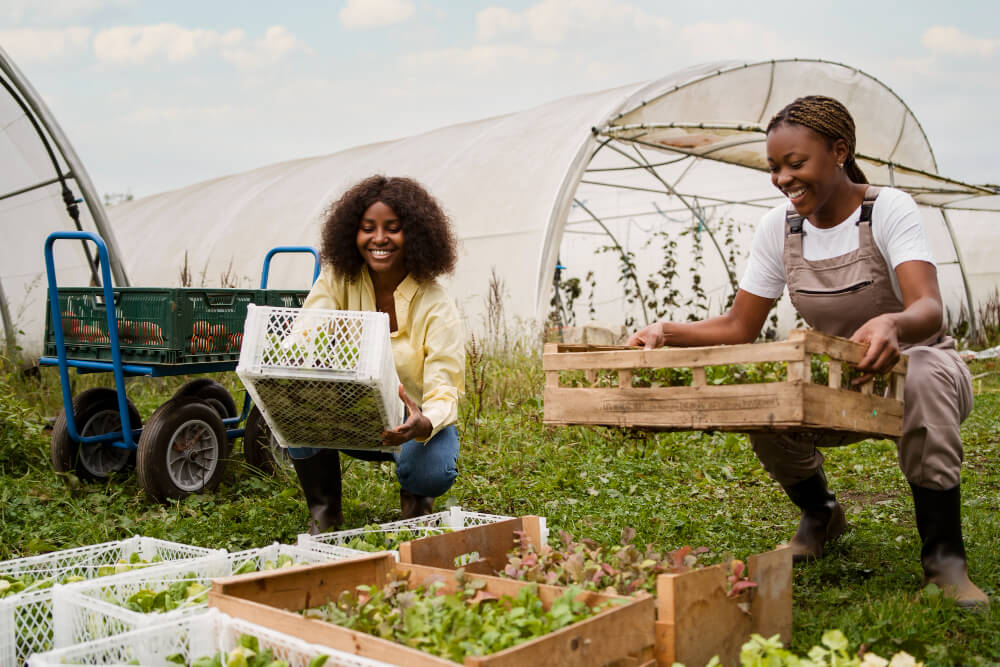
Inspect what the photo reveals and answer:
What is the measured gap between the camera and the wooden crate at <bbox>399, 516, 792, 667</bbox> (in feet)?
5.86

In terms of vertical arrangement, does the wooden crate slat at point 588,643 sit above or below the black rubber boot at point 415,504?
above

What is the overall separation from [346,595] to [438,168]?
28.6 ft

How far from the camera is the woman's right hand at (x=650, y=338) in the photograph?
8.63 ft

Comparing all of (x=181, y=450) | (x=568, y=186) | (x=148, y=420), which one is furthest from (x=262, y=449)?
(x=568, y=186)

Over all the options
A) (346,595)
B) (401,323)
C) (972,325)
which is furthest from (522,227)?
(972,325)

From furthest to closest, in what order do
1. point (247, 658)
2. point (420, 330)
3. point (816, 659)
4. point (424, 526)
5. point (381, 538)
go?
point (420, 330) < point (424, 526) < point (381, 538) < point (247, 658) < point (816, 659)

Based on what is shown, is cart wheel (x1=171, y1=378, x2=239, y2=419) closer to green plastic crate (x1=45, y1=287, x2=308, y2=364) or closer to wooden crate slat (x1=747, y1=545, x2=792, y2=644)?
green plastic crate (x1=45, y1=287, x2=308, y2=364)

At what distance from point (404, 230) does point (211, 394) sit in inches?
75.4

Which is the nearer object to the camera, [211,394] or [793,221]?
[793,221]

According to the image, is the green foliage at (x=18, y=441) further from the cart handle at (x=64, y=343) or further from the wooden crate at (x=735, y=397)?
the wooden crate at (x=735, y=397)

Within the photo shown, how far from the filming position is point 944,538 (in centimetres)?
249

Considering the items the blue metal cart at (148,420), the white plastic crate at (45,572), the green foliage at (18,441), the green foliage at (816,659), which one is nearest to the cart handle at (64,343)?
the blue metal cart at (148,420)

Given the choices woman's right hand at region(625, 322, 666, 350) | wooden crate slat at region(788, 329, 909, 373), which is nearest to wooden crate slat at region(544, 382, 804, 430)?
wooden crate slat at region(788, 329, 909, 373)

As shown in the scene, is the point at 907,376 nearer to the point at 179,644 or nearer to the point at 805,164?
the point at 805,164
